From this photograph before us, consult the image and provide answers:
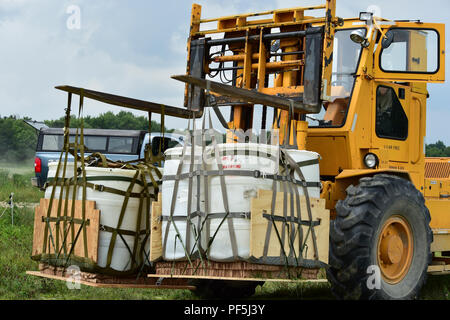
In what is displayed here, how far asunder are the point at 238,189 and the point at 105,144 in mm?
15589

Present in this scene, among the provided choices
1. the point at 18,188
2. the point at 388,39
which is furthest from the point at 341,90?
the point at 18,188

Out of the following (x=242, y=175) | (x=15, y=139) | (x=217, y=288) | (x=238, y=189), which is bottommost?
(x=217, y=288)

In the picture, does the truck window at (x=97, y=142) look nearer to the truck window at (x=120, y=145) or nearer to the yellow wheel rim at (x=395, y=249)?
the truck window at (x=120, y=145)

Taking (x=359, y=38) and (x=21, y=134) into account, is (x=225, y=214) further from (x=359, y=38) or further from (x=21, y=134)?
(x=21, y=134)

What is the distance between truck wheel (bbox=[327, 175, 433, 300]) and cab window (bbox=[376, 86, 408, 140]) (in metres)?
1.10

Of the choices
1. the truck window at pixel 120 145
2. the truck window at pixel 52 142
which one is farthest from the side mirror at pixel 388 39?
the truck window at pixel 52 142

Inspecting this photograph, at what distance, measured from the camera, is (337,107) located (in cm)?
879

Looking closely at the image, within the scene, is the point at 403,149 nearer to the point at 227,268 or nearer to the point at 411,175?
the point at 411,175

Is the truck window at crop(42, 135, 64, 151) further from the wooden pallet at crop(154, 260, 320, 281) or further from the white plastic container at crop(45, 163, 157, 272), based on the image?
the wooden pallet at crop(154, 260, 320, 281)

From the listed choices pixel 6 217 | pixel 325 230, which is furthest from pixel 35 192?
pixel 325 230

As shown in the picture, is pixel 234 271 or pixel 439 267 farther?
pixel 439 267

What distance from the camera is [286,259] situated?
6551 millimetres

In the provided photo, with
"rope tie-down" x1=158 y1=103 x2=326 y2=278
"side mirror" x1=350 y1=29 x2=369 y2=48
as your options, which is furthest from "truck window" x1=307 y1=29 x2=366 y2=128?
"rope tie-down" x1=158 y1=103 x2=326 y2=278

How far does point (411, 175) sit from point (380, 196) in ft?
6.35
